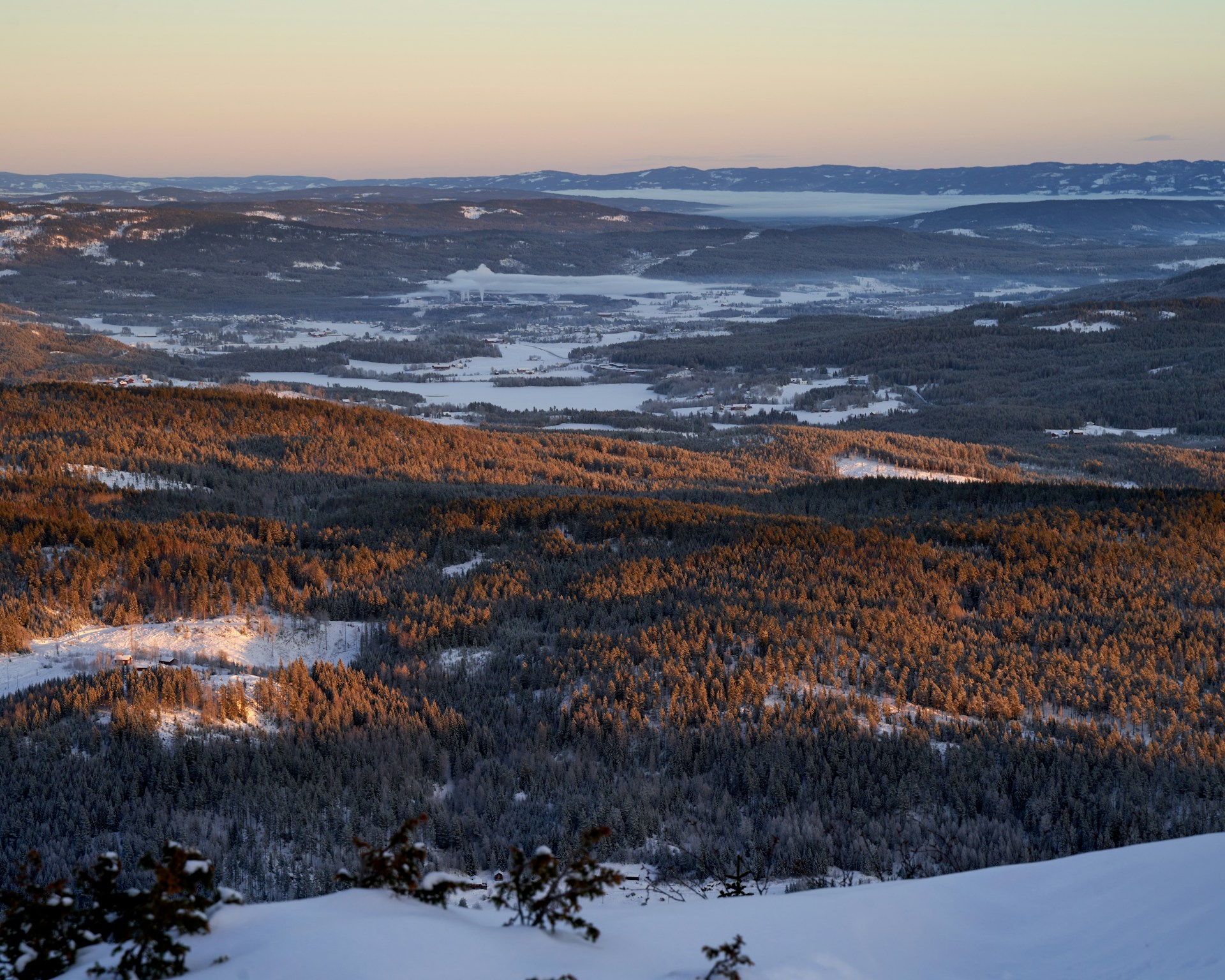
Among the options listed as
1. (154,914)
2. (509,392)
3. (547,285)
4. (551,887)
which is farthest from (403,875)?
(547,285)

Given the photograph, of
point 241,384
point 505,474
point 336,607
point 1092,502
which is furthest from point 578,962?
point 241,384

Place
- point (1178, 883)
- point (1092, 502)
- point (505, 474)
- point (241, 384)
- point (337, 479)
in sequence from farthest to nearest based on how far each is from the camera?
point (241, 384) < point (505, 474) < point (337, 479) < point (1092, 502) < point (1178, 883)

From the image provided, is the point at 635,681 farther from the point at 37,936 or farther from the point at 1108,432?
the point at 1108,432

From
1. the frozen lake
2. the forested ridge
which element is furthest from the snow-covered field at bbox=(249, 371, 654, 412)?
the frozen lake

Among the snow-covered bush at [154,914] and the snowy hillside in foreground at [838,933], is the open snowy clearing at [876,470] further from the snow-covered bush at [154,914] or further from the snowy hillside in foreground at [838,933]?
the snow-covered bush at [154,914]

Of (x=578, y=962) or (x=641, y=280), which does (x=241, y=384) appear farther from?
(x=641, y=280)

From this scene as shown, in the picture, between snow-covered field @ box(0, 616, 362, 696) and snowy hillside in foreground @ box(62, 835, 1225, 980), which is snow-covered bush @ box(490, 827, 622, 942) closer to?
snowy hillside in foreground @ box(62, 835, 1225, 980)

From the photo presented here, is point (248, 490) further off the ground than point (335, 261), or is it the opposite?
point (335, 261)
